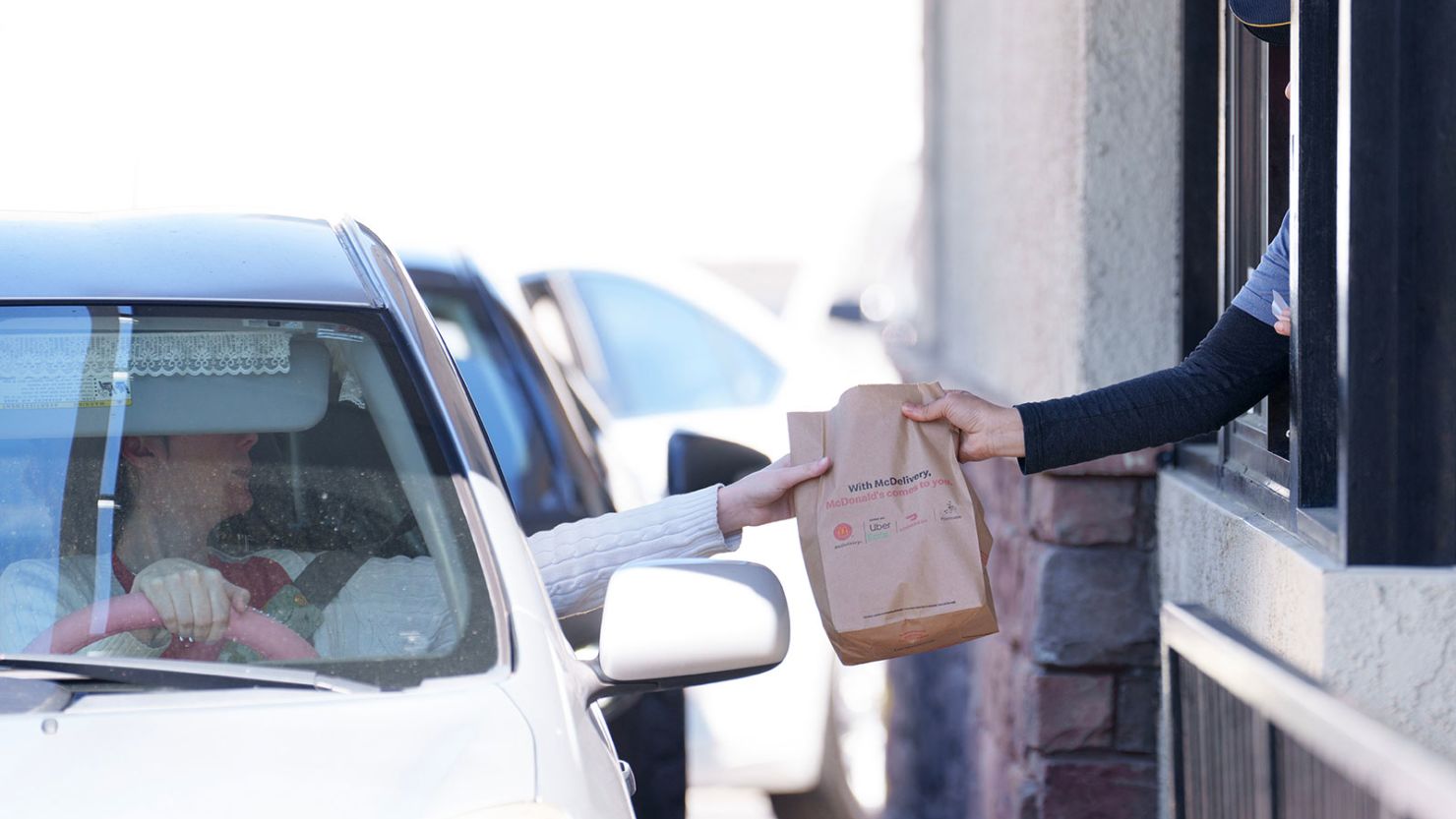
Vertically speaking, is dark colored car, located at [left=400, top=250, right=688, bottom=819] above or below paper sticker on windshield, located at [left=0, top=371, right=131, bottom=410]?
below

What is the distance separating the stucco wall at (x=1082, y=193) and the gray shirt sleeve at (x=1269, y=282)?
1041mm

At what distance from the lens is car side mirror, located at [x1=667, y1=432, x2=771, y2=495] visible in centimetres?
354

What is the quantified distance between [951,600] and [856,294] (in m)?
10.8

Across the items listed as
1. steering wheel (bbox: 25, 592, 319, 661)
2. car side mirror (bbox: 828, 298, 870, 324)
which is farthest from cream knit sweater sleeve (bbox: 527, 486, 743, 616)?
car side mirror (bbox: 828, 298, 870, 324)

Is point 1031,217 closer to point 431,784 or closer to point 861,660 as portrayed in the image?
point 861,660

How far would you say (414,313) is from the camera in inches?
96.9

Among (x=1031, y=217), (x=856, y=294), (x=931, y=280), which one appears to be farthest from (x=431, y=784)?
(x=856, y=294)

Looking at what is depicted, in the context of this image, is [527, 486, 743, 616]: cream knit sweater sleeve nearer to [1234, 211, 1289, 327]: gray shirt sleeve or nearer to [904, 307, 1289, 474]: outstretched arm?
[904, 307, 1289, 474]: outstretched arm

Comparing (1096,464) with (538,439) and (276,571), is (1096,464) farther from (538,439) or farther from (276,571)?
(276,571)

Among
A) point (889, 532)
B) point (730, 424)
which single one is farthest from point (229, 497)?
point (730, 424)

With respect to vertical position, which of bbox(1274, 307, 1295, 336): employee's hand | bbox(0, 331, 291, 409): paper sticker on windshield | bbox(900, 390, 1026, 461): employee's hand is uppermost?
bbox(0, 331, 291, 409): paper sticker on windshield

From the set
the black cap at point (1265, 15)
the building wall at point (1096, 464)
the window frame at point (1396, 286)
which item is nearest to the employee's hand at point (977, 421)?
the window frame at point (1396, 286)

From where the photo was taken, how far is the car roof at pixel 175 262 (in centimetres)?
230

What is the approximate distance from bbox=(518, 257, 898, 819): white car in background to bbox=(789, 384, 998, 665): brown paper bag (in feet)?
5.14
